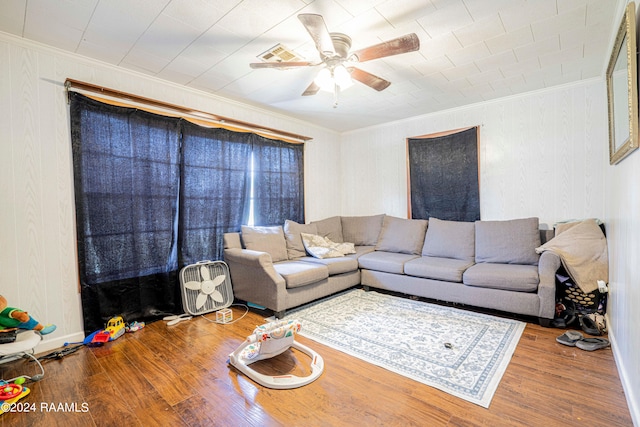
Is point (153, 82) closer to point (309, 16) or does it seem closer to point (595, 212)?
point (309, 16)

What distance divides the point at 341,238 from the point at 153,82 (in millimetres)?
3126

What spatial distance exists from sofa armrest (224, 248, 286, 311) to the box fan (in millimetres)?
107

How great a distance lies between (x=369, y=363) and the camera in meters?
2.09

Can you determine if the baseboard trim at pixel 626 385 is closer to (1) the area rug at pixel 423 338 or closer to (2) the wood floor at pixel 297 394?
(2) the wood floor at pixel 297 394

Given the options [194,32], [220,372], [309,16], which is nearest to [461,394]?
[220,372]

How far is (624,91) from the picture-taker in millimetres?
1729

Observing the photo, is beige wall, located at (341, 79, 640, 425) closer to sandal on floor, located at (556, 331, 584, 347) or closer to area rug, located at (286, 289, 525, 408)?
sandal on floor, located at (556, 331, 584, 347)

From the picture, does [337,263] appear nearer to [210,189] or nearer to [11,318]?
[210,189]

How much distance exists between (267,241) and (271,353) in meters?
1.70

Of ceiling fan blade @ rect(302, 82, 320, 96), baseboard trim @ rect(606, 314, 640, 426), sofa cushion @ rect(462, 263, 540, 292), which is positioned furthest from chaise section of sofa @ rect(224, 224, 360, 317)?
baseboard trim @ rect(606, 314, 640, 426)

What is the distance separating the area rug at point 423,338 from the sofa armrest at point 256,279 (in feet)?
0.95

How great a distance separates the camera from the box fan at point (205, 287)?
3.04 metres

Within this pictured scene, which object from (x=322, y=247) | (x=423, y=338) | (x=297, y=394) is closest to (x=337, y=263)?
(x=322, y=247)

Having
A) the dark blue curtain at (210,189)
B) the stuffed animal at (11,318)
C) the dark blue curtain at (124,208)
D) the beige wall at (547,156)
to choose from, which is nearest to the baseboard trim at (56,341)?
the dark blue curtain at (124,208)
